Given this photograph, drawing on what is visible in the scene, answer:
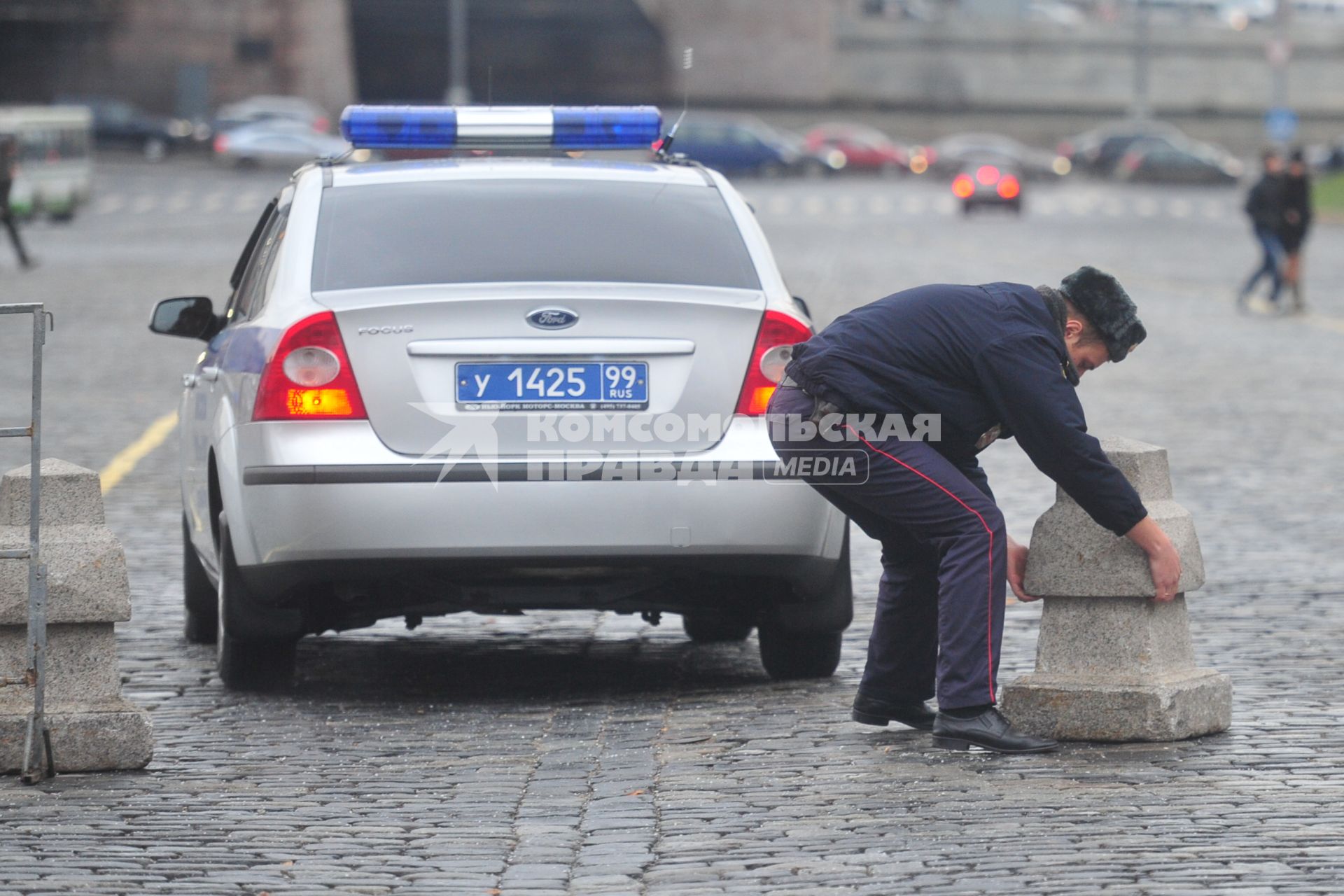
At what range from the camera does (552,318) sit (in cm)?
642

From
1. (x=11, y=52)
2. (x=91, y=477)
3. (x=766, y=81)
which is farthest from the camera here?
(x=766, y=81)

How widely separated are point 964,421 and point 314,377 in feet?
5.67

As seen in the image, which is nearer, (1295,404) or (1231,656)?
(1231,656)

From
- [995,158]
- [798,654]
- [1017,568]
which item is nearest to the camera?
[1017,568]

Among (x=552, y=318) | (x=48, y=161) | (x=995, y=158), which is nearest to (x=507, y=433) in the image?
(x=552, y=318)

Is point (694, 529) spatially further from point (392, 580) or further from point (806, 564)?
point (392, 580)

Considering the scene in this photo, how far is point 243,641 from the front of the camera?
22.2ft

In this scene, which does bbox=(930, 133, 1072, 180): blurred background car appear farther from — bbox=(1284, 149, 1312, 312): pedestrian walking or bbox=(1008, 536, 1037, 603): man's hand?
bbox=(1008, 536, 1037, 603): man's hand

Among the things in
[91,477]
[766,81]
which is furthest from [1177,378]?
[766,81]

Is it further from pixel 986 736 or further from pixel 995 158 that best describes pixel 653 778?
pixel 995 158

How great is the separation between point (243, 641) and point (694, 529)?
1.35m

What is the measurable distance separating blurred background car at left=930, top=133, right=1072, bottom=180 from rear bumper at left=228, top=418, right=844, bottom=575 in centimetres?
5468

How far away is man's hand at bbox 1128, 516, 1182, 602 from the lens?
5840mm

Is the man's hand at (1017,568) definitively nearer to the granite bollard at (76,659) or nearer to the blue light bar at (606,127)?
the blue light bar at (606,127)
